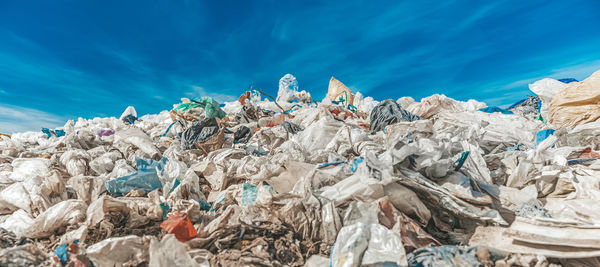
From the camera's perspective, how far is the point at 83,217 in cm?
177

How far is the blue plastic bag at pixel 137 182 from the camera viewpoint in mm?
2182

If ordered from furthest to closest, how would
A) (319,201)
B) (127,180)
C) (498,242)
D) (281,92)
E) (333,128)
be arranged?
1. (281,92)
2. (333,128)
3. (127,180)
4. (319,201)
5. (498,242)

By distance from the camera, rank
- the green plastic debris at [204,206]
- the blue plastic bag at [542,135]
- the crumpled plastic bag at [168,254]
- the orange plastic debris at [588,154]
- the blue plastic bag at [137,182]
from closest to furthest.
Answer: the crumpled plastic bag at [168,254] → the green plastic debris at [204,206] → the blue plastic bag at [137,182] → the orange plastic debris at [588,154] → the blue plastic bag at [542,135]

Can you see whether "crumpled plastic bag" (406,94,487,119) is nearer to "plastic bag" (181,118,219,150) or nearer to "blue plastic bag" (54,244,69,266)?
"plastic bag" (181,118,219,150)

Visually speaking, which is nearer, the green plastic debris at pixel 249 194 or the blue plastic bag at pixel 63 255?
the blue plastic bag at pixel 63 255

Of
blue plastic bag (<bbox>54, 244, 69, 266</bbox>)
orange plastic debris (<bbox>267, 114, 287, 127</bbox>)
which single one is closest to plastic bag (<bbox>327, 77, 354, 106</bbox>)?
orange plastic debris (<bbox>267, 114, 287, 127</bbox>)

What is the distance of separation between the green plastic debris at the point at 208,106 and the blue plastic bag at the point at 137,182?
226cm

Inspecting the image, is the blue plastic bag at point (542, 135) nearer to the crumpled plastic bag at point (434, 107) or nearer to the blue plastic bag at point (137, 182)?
the crumpled plastic bag at point (434, 107)

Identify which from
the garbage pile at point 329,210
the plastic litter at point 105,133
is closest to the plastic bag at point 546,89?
the garbage pile at point 329,210

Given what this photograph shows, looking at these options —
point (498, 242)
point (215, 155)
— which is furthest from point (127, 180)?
point (498, 242)

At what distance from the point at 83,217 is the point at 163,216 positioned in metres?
0.51

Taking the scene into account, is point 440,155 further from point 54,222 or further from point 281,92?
point 281,92

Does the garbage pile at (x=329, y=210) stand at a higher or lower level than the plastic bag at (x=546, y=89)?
lower

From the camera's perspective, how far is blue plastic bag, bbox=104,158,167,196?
218cm
